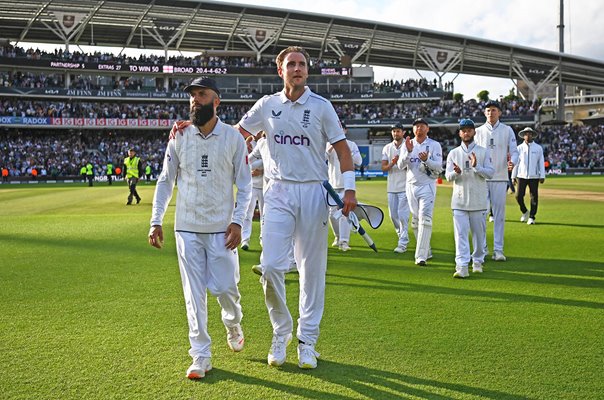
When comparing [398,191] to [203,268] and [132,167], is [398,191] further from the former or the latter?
[132,167]

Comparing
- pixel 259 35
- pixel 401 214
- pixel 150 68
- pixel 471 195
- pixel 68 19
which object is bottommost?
pixel 401 214

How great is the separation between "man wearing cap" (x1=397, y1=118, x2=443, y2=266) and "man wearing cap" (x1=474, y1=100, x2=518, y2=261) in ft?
3.47

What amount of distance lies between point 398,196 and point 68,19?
52546 millimetres

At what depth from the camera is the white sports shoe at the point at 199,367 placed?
450cm

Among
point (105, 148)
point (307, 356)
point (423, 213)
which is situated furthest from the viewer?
point (105, 148)

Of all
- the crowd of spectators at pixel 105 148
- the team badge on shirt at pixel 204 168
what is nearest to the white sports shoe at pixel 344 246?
the team badge on shirt at pixel 204 168

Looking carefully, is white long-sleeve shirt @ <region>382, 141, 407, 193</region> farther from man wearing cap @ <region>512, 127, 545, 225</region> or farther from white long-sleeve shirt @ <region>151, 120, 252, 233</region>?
white long-sleeve shirt @ <region>151, 120, 252, 233</region>

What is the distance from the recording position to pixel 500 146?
1008 centimetres

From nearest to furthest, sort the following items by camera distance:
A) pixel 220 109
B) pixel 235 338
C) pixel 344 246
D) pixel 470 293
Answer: pixel 235 338, pixel 470 293, pixel 344 246, pixel 220 109

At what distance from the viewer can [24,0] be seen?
50.8 m

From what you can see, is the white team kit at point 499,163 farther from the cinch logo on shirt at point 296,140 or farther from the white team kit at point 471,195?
the cinch logo on shirt at point 296,140

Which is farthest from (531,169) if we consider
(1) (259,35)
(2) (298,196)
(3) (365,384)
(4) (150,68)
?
(4) (150,68)

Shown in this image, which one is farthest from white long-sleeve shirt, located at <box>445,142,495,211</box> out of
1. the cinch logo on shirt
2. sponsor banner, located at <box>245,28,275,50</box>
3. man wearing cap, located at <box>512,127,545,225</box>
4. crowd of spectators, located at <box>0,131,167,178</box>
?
sponsor banner, located at <box>245,28,275,50</box>

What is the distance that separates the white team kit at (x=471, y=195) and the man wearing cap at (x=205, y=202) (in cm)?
466
